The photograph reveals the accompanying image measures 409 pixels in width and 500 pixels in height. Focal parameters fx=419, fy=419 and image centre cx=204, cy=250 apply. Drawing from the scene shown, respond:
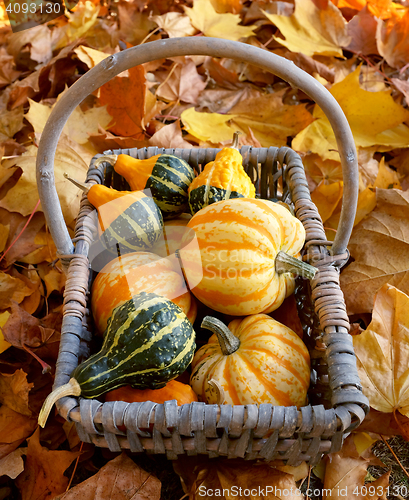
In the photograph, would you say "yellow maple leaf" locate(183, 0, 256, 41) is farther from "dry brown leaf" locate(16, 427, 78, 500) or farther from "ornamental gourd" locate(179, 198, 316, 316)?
"dry brown leaf" locate(16, 427, 78, 500)

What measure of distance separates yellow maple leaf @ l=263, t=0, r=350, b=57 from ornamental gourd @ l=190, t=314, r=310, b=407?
117 cm

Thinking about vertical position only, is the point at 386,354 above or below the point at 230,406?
below

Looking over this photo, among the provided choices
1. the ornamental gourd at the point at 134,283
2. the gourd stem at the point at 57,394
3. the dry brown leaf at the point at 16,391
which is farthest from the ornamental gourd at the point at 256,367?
the dry brown leaf at the point at 16,391

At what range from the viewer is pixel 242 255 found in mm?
771

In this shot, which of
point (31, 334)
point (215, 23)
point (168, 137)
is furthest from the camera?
point (215, 23)

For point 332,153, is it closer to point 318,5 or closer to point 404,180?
point 404,180

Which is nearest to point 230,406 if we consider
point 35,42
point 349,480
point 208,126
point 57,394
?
point 57,394

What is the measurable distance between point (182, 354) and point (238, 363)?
111 mm

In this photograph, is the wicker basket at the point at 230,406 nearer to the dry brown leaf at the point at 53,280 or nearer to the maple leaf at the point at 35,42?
the dry brown leaf at the point at 53,280

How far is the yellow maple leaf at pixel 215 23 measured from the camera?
1627 millimetres

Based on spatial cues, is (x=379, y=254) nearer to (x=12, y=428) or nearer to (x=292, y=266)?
(x=292, y=266)

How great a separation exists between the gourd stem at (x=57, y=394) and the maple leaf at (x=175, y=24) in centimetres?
143

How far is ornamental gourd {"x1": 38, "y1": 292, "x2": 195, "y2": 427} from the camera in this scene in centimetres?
67

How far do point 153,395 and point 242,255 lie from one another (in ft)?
0.98
